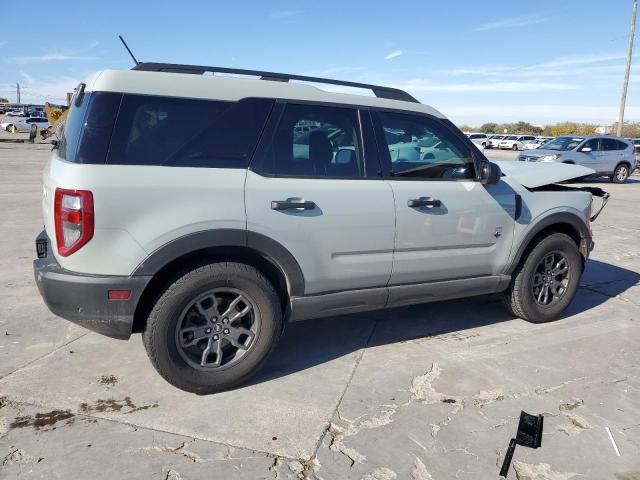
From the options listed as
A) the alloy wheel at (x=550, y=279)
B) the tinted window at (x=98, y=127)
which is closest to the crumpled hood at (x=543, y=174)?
the alloy wheel at (x=550, y=279)

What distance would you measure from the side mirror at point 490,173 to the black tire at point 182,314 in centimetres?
188

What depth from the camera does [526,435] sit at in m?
2.96

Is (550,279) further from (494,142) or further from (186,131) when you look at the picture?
(494,142)

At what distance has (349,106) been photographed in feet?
12.0

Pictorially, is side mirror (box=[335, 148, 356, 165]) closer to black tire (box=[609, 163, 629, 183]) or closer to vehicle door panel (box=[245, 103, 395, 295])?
vehicle door panel (box=[245, 103, 395, 295])

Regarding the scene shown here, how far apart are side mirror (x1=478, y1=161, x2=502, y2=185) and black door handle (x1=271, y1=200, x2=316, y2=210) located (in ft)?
4.85

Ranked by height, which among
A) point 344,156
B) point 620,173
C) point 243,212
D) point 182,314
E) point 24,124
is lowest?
point 182,314

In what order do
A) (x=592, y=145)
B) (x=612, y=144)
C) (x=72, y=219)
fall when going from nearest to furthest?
(x=72, y=219) < (x=592, y=145) < (x=612, y=144)

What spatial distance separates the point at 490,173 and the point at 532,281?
1.18 metres

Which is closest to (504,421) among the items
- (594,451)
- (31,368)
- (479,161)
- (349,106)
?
(594,451)

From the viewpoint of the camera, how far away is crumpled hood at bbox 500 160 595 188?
4.47 meters

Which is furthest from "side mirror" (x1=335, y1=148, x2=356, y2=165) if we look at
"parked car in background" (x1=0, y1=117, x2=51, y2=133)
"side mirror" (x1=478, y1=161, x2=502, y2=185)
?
"parked car in background" (x1=0, y1=117, x2=51, y2=133)

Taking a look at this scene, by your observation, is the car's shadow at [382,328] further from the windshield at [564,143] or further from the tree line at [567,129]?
the tree line at [567,129]

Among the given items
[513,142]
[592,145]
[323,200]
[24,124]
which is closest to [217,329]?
[323,200]
